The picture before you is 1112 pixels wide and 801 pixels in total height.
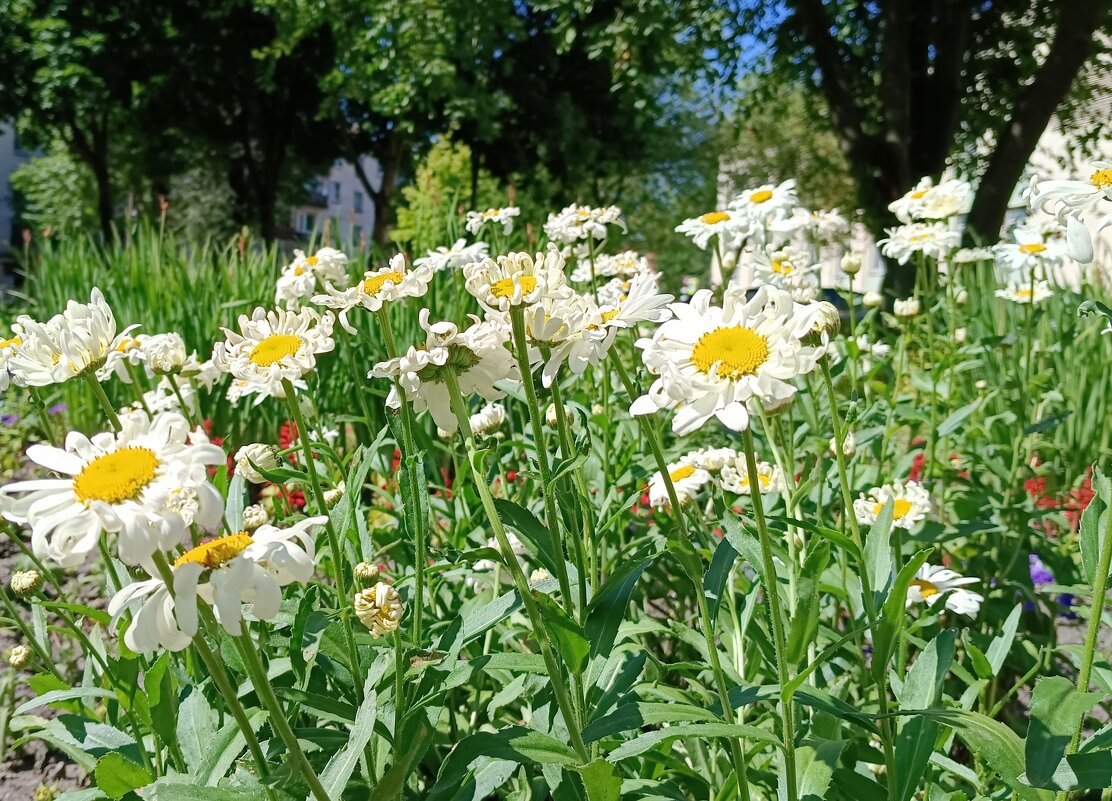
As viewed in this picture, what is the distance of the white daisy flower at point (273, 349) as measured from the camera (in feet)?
3.44

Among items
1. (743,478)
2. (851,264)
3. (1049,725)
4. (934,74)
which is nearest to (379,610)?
(1049,725)

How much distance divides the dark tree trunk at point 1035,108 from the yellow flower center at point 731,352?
7.89 meters

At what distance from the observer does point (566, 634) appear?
2.90 feet

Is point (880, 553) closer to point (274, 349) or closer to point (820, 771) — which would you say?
point (820, 771)

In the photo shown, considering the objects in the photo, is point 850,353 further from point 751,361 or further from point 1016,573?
point 751,361

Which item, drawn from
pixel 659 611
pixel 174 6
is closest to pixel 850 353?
pixel 659 611

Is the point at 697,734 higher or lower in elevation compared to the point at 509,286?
lower

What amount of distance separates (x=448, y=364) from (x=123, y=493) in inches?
14.3

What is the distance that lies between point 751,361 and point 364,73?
11.9 meters

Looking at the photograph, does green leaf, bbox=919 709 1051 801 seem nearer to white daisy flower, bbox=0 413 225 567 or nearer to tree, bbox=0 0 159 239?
white daisy flower, bbox=0 413 225 567

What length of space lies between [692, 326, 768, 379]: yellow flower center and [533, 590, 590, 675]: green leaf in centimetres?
29

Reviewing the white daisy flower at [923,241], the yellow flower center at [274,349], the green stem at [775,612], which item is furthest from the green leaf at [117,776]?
the white daisy flower at [923,241]

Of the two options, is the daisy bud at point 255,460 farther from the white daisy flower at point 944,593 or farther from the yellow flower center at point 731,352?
the white daisy flower at point 944,593

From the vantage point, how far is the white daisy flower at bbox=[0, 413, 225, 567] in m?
0.67
